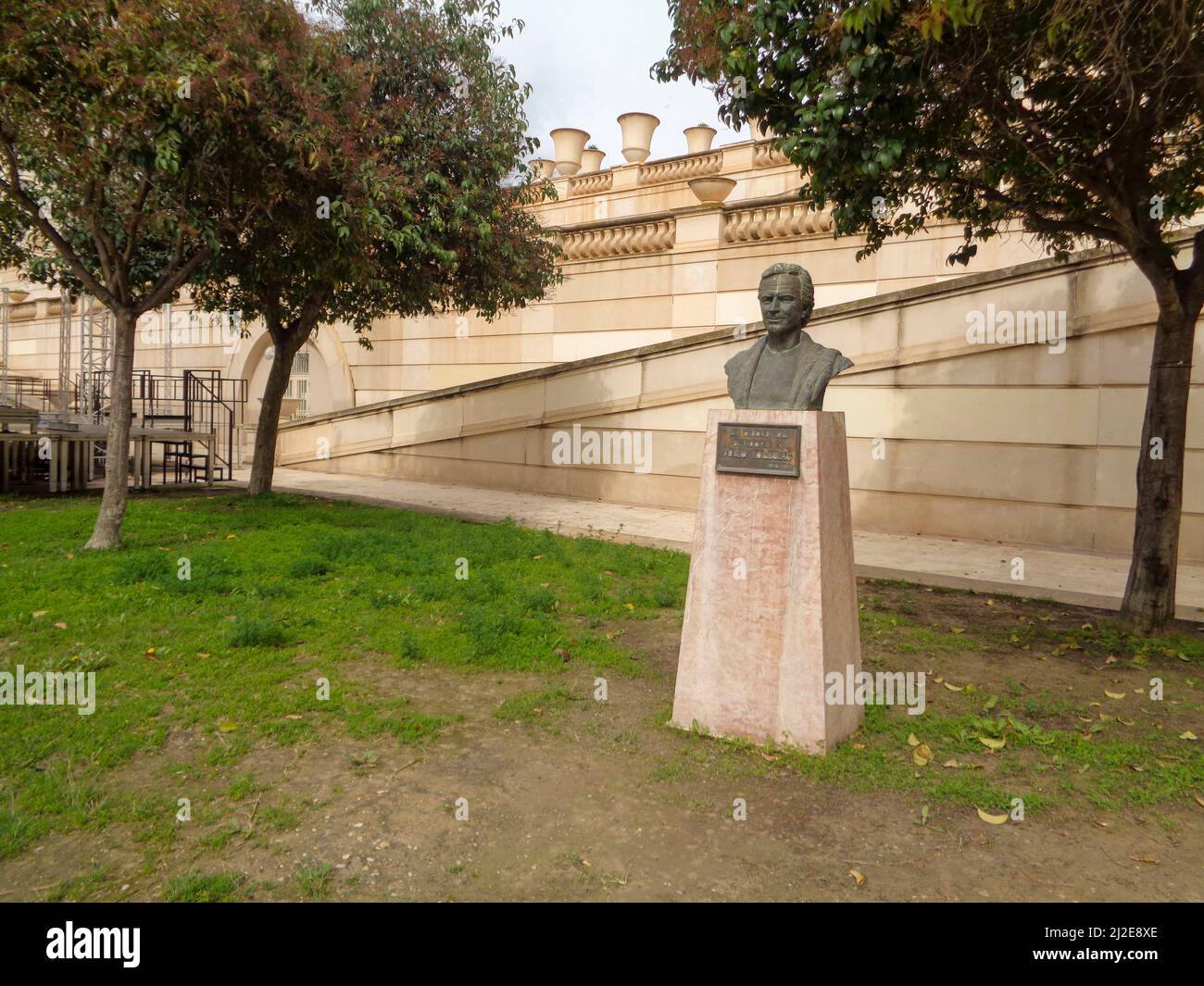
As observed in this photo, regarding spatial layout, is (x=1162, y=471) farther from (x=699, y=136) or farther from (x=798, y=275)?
(x=699, y=136)

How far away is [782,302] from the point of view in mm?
5031

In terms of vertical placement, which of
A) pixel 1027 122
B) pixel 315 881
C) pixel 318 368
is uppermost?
pixel 318 368

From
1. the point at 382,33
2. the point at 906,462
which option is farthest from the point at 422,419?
the point at 906,462

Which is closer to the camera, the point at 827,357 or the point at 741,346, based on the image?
the point at 827,357

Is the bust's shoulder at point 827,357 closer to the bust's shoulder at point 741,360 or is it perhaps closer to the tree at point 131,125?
the bust's shoulder at point 741,360

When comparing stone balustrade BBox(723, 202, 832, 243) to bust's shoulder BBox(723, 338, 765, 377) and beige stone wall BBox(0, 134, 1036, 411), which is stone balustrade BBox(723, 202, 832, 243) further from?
bust's shoulder BBox(723, 338, 765, 377)

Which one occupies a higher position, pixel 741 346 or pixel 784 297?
pixel 741 346

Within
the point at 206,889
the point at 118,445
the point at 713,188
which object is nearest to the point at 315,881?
the point at 206,889

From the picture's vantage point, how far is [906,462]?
1165 centimetres

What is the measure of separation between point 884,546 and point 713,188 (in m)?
8.58

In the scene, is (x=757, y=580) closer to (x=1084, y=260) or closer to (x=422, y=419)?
(x=1084, y=260)

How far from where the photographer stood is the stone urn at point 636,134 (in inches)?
864

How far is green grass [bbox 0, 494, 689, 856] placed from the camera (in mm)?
4453

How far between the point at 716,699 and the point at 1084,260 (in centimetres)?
861
